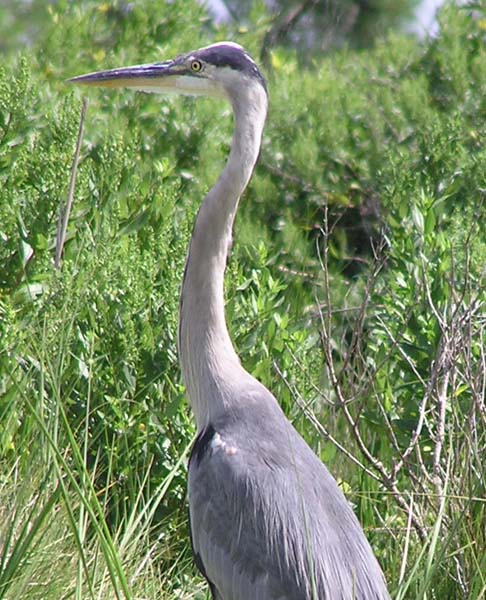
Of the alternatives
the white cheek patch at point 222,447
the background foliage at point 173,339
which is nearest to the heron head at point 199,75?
the background foliage at point 173,339

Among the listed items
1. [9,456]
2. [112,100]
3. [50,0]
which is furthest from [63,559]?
[50,0]

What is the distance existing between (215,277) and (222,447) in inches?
22.8

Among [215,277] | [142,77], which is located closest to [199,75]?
[142,77]

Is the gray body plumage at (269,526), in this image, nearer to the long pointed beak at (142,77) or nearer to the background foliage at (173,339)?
the background foliage at (173,339)

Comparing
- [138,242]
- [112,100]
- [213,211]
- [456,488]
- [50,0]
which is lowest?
[50,0]

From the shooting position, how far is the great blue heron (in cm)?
342

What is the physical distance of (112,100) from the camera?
6500 millimetres

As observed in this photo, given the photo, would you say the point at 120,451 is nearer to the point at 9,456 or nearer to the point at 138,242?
the point at 9,456

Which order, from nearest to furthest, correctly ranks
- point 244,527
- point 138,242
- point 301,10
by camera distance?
point 244,527, point 138,242, point 301,10

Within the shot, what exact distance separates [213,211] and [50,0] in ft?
20.2

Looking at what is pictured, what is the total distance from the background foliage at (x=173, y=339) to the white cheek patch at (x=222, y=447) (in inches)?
6.5

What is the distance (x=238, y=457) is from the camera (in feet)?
11.6

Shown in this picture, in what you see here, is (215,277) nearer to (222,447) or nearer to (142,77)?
(222,447)

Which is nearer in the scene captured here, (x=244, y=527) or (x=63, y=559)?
(x=244, y=527)
